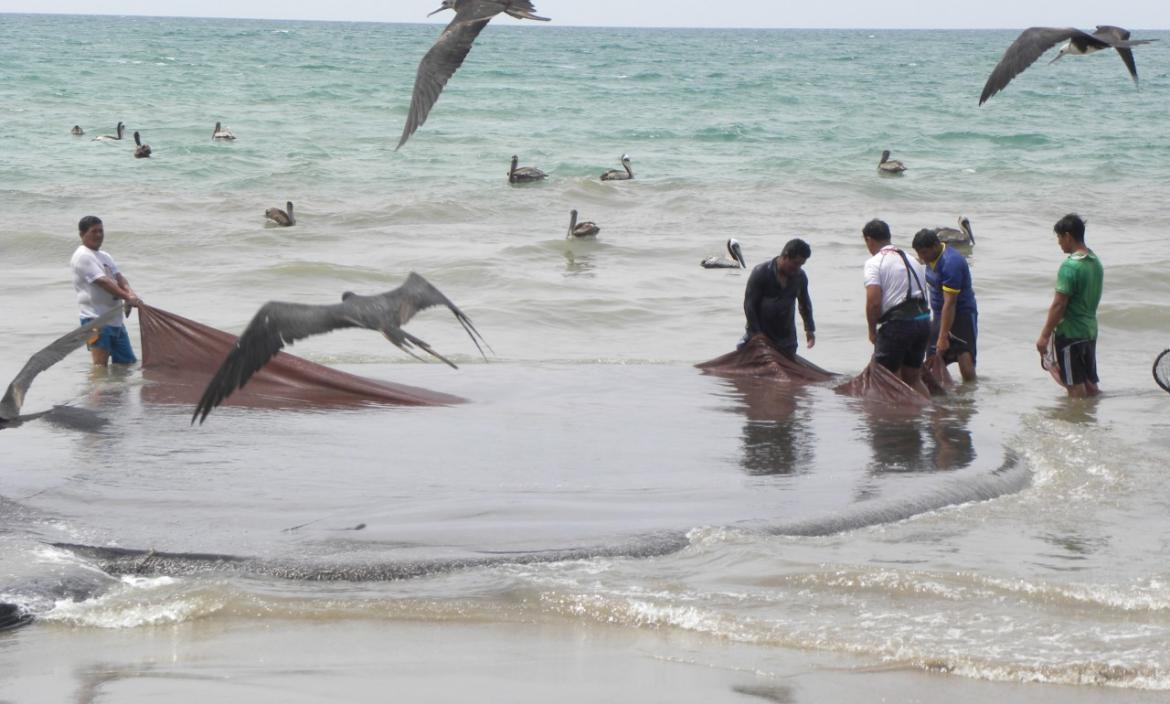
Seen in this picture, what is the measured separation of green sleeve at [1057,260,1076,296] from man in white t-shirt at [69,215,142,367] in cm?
630

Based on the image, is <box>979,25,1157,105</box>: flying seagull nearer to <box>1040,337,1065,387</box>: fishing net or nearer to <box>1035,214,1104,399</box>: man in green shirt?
<box>1035,214,1104,399</box>: man in green shirt

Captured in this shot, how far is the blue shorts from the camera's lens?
10.9m

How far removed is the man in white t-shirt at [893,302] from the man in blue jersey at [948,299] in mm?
372

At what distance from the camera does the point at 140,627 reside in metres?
5.63

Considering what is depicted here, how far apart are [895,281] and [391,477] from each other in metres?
3.71

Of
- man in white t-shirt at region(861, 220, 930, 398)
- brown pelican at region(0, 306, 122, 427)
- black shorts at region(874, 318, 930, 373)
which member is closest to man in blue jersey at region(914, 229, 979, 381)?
man in white t-shirt at region(861, 220, 930, 398)

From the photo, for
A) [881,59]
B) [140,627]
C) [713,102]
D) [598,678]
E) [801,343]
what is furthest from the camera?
[881,59]

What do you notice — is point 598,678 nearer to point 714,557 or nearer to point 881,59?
point 714,557

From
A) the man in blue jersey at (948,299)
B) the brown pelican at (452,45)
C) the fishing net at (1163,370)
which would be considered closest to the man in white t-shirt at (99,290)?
the brown pelican at (452,45)

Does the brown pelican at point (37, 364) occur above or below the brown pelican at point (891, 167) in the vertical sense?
below

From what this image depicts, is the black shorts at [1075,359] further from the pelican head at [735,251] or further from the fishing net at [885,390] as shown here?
the pelican head at [735,251]

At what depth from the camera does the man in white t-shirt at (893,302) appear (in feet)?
31.2

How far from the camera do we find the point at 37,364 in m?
8.25

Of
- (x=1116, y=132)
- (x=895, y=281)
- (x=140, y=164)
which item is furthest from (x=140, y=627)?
(x=1116, y=132)
